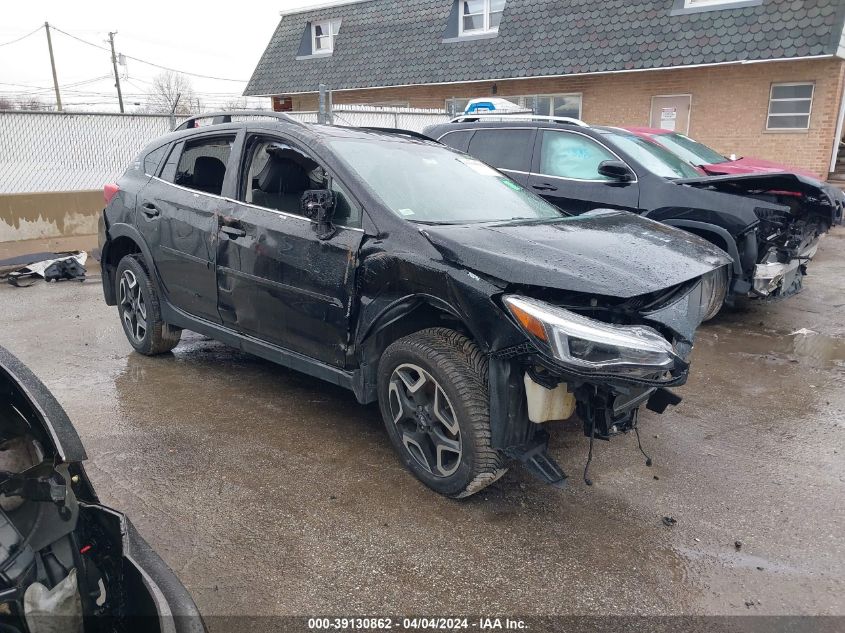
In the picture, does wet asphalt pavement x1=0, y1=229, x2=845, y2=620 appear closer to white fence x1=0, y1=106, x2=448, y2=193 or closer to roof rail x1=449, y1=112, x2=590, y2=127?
roof rail x1=449, y1=112, x2=590, y2=127

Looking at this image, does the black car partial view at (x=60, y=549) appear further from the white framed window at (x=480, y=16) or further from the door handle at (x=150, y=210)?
the white framed window at (x=480, y=16)

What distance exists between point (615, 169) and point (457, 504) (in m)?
4.26

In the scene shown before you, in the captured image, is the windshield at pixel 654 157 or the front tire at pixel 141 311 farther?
the windshield at pixel 654 157

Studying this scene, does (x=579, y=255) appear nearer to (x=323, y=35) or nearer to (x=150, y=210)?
(x=150, y=210)

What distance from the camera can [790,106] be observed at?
14.7 meters

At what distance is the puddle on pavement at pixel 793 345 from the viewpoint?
5473 mm

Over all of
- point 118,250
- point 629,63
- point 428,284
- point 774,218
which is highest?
point 629,63

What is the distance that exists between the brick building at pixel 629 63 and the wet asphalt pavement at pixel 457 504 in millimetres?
11600

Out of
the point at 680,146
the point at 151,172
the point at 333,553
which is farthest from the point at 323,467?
the point at 680,146

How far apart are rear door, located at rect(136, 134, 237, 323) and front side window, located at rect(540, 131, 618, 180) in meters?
3.81

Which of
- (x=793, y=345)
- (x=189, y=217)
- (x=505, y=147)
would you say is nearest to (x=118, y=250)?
(x=189, y=217)

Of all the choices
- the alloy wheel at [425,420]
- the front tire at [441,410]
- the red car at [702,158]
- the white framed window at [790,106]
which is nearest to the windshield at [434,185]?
the front tire at [441,410]

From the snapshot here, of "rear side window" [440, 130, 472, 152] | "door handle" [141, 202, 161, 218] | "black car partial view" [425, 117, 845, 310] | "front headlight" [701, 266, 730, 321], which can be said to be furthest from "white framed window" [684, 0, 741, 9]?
"door handle" [141, 202, 161, 218]

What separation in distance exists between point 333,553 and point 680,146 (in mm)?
7272
